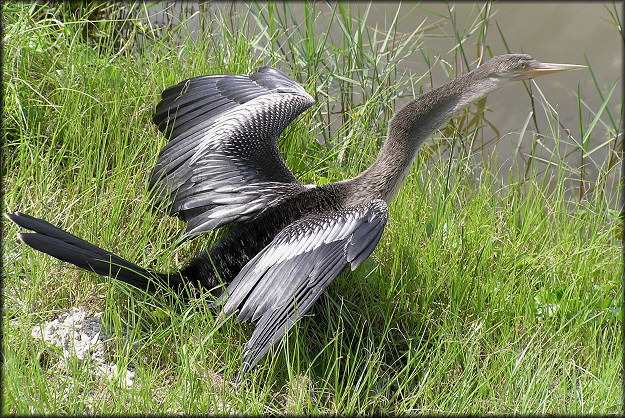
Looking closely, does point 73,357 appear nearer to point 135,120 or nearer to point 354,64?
point 135,120

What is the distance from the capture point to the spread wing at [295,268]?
2.34 metres

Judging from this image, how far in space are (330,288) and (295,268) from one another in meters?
0.43

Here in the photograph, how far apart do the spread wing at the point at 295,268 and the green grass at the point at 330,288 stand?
111mm

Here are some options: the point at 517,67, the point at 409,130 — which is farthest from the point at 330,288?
the point at 517,67

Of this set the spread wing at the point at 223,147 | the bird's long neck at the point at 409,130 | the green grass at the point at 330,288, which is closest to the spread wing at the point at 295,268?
the green grass at the point at 330,288

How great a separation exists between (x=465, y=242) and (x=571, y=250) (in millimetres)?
552

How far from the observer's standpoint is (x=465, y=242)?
9.75ft

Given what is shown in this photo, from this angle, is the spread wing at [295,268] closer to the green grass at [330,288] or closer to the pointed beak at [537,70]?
the green grass at [330,288]

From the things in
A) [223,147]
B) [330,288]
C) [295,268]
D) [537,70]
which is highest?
[537,70]

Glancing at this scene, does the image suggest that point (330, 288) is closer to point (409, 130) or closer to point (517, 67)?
point (409, 130)

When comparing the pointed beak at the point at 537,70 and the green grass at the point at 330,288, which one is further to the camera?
the pointed beak at the point at 537,70

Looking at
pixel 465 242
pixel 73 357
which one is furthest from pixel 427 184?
pixel 73 357

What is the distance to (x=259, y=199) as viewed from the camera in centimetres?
289

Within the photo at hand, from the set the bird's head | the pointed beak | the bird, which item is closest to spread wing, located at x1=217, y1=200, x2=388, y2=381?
Answer: the bird
